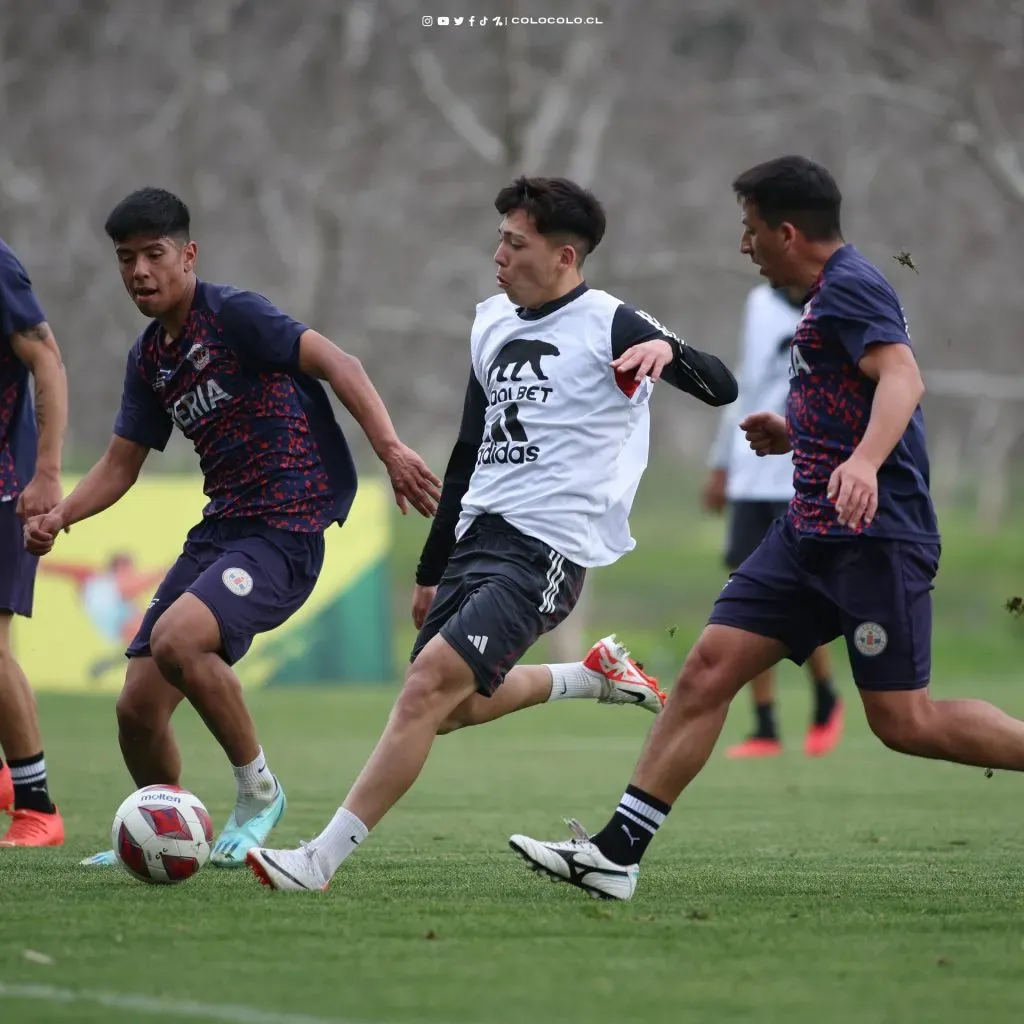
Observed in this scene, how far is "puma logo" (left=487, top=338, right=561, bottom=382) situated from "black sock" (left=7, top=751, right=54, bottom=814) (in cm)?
238

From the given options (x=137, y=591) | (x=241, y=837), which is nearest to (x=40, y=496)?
(x=241, y=837)

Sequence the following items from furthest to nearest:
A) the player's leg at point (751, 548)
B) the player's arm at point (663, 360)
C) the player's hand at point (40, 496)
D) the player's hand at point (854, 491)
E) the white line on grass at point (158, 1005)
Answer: the player's leg at point (751, 548) → the player's hand at point (40, 496) → the player's arm at point (663, 360) → the player's hand at point (854, 491) → the white line on grass at point (158, 1005)

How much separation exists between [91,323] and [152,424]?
24819 mm

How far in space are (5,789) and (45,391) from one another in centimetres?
153

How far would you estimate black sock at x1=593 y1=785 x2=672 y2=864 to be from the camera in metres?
5.29

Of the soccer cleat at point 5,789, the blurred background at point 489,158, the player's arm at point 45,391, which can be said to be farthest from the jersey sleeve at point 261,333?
the blurred background at point 489,158

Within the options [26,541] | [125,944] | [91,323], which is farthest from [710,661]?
[91,323]

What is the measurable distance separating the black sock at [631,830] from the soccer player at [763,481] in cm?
531

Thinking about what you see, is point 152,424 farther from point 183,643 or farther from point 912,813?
point 912,813

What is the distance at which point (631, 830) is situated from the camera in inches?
209

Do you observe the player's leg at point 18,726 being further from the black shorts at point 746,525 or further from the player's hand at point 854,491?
the black shorts at point 746,525

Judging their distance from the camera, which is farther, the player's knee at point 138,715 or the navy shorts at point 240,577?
the player's knee at point 138,715

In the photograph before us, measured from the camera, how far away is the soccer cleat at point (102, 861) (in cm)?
604

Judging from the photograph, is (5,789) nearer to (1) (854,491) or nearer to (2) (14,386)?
(2) (14,386)
